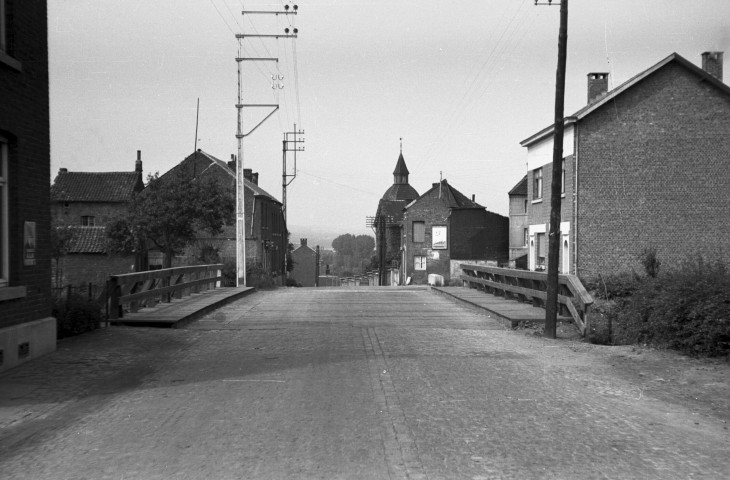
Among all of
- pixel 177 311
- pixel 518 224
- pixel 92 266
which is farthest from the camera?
pixel 518 224

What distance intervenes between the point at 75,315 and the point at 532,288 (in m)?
9.97

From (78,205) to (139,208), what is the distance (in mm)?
24807

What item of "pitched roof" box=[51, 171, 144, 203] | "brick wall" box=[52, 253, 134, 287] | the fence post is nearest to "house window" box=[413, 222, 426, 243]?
"pitched roof" box=[51, 171, 144, 203]

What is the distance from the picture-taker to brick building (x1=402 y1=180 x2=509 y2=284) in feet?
205

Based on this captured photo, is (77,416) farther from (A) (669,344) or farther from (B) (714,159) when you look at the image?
(B) (714,159)

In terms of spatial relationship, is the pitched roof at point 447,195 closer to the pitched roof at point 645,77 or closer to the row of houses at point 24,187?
the pitched roof at point 645,77

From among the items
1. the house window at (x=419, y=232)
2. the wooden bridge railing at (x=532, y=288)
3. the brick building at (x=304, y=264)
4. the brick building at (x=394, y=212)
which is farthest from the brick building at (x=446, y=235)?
the brick building at (x=304, y=264)

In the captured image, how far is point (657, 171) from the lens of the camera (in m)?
29.3

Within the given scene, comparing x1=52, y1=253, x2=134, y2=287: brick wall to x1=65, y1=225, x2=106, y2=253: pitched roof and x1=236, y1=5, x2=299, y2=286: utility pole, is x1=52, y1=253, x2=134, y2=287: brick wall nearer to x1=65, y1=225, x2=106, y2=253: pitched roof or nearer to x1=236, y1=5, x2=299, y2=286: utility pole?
x1=65, y1=225, x2=106, y2=253: pitched roof

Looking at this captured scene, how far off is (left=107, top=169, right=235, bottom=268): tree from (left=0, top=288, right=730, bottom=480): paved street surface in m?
28.1

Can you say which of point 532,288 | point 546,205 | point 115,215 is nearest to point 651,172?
point 546,205

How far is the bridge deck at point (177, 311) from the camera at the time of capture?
529 inches

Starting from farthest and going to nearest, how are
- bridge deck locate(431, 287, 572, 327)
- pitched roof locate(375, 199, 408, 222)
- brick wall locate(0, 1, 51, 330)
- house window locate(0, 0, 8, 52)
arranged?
pitched roof locate(375, 199, 408, 222) < bridge deck locate(431, 287, 572, 327) < house window locate(0, 0, 8, 52) < brick wall locate(0, 1, 51, 330)

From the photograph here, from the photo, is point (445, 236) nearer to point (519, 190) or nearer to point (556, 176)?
point (519, 190)
